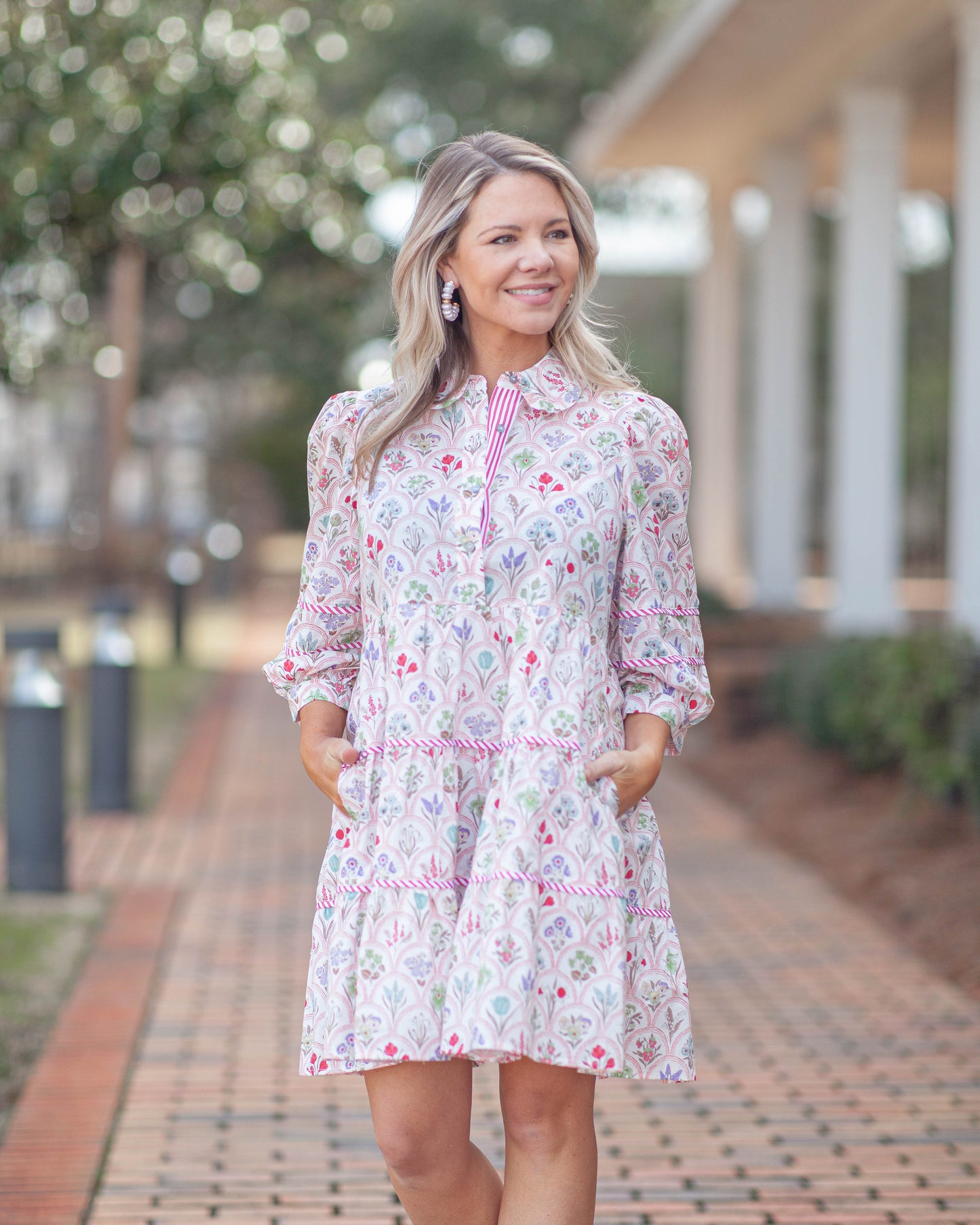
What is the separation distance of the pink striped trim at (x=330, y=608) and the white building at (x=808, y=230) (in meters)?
5.56

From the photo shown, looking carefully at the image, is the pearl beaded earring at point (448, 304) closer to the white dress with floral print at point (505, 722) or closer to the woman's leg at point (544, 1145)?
the white dress with floral print at point (505, 722)

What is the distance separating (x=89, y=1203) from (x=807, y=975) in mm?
2641

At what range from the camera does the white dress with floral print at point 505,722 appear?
2.30 meters

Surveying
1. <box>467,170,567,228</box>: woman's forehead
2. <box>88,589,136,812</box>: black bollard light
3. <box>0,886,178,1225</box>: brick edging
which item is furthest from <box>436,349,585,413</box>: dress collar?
<box>88,589,136,812</box>: black bollard light

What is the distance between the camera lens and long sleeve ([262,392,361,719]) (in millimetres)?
2574

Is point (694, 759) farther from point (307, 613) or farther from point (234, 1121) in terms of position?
point (307, 613)

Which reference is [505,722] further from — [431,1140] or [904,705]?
[904,705]

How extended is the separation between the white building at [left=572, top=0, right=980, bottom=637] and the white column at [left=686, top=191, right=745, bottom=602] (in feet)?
0.06

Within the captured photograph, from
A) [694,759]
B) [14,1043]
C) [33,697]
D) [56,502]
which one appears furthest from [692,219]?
[56,502]

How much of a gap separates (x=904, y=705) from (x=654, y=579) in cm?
481

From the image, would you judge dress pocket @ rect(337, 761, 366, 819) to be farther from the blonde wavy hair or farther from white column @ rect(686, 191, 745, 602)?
white column @ rect(686, 191, 745, 602)

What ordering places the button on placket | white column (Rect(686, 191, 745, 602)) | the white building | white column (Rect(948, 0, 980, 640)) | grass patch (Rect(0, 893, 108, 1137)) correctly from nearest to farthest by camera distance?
1. the button on placket
2. grass patch (Rect(0, 893, 108, 1137))
3. white column (Rect(948, 0, 980, 640))
4. the white building
5. white column (Rect(686, 191, 745, 602))

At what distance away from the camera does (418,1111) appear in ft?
7.80

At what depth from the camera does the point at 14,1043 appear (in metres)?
4.69
